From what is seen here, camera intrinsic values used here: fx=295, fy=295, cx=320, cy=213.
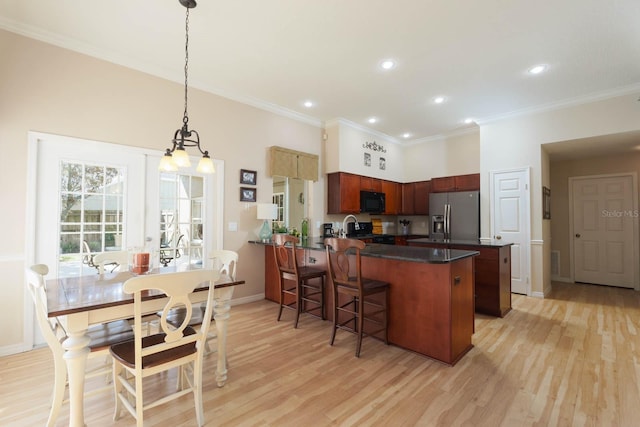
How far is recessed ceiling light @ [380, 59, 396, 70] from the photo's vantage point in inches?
132

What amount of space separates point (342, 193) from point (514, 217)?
2863mm

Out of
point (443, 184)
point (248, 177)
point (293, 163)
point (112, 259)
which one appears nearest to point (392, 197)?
point (443, 184)

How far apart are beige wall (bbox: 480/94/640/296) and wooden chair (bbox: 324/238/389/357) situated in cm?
328

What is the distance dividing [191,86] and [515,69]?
4.00 m

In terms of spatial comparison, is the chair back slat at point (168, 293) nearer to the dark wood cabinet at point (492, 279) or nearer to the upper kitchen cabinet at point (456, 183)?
the dark wood cabinet at point (492, 279)

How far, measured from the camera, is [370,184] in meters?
5.92

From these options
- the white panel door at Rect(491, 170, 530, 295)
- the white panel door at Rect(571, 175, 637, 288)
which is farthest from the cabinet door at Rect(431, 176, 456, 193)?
the white panel door at Rect(571, 175, 637, 288)

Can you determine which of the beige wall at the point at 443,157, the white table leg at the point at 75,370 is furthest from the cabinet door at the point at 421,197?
the white table leg at the point at 75,370

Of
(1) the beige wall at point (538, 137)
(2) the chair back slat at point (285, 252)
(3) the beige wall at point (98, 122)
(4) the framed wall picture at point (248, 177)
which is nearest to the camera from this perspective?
(3) the beige wall at point (98, 122)

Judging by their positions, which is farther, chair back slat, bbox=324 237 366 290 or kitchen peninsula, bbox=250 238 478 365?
chair back slat, bbox=324 237 366 290

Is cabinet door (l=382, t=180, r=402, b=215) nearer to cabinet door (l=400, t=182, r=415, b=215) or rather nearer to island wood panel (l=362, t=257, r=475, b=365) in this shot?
cabinet door (l=400, t=182, r=415, b=215)

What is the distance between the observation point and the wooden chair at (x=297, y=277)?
3.30 m

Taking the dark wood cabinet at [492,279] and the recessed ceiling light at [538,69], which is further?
the dark wood cabinet at [492,279]

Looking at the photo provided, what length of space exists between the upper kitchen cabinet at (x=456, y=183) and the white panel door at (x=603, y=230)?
2022 mm
